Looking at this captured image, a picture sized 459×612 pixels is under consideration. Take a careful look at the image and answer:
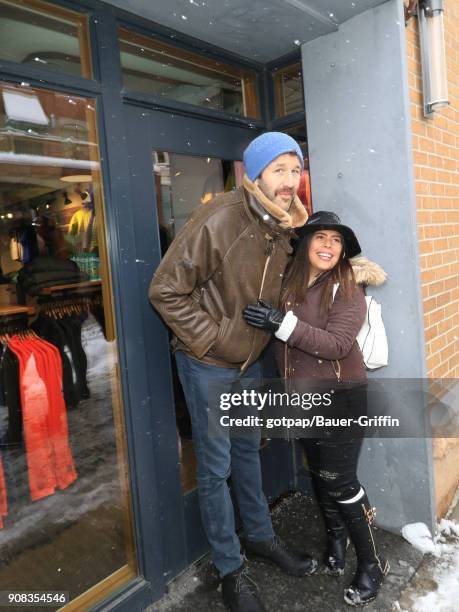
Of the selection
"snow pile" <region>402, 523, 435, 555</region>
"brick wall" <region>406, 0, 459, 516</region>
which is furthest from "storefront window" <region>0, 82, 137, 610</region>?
"brick wall" <region>406, 0, 459, 516</region>

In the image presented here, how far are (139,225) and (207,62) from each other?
4.28 feet

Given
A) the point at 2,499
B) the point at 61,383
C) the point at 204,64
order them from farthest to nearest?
the point at 204,64
the point at 61,383
the point at 2,499

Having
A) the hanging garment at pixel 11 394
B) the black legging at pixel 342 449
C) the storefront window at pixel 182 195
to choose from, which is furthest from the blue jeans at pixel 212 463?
the hanging garment at pixel 11 394

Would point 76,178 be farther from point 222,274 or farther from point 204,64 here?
point 204,64

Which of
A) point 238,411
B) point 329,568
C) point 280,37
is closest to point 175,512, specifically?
point 238,411

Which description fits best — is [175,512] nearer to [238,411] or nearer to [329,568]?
[238,411]

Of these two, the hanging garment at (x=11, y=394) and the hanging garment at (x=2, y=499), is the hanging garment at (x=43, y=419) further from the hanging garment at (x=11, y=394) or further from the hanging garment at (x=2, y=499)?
the hanging garment at (x=2, y=499)

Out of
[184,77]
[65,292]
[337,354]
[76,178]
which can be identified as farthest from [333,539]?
[184,77]

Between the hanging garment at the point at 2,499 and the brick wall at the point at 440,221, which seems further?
the brick wall at the point at 440,221

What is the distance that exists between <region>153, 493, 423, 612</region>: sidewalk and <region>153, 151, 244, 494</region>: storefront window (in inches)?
20.6

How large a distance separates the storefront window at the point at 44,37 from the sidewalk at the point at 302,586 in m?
2.81

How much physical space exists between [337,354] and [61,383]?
5.04 ft

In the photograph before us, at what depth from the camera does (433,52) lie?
300 cm

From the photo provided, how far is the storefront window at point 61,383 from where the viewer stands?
2.50m
